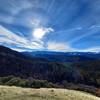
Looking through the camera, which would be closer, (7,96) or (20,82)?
(7,96)

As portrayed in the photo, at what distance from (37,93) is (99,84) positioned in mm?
171593

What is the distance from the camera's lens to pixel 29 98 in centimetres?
2959

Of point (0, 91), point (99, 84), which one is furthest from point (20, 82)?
point (99, 84)

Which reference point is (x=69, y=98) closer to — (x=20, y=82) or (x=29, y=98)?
(x=29, y=98)

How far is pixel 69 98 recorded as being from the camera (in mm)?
30750

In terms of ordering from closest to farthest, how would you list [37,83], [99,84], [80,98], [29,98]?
[29,98] → [80,98] → [37,83] → [99,84]

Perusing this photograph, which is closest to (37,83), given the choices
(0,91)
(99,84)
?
(0,91)

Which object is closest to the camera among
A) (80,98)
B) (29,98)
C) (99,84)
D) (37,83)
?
(29,98)

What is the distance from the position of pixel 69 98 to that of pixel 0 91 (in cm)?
1077

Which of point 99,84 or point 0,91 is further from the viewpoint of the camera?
point 99,84

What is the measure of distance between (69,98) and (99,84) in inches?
6764

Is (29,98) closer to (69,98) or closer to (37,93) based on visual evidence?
(37,93)

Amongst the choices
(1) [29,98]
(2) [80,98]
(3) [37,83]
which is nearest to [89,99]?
(2) [80,98]

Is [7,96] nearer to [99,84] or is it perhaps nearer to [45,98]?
[45,98]
